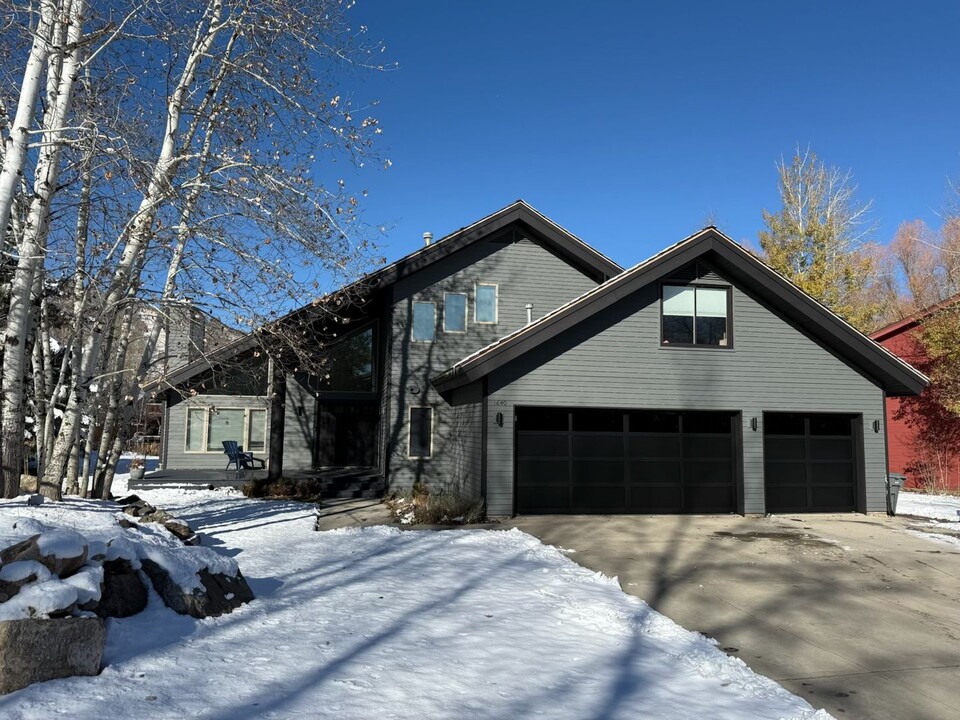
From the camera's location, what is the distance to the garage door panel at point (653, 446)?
13.6 meters

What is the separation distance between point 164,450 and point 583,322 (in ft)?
45.8

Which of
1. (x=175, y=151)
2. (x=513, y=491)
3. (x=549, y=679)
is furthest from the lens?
(x=513, y=491)

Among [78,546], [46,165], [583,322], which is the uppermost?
[46,165]

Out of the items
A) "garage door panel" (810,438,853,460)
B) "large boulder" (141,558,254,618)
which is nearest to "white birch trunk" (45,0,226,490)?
"large boulder" (141,558,254,618)

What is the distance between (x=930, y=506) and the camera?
16.7 metres

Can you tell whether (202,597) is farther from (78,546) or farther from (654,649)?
(654,649)

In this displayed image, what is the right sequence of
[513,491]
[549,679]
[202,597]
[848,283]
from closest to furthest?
[549,679] → [202,597] → [513,491] → [848,283]

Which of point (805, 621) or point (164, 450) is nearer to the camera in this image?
point (805, 621)

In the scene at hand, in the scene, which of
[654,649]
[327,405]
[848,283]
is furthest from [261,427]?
[848,283]

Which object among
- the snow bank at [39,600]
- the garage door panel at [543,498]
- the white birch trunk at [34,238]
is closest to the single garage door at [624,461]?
the garage door panel at [543,498]

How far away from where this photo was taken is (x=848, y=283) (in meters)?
26.5

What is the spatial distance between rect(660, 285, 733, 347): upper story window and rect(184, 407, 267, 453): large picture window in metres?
12.9

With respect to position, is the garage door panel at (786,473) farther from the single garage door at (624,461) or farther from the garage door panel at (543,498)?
the garage door panel at (543,498)

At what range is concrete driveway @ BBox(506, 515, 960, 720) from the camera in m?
4.89
